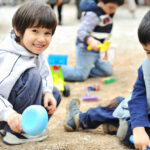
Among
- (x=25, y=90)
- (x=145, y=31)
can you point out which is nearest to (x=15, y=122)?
(x=25, y=90)

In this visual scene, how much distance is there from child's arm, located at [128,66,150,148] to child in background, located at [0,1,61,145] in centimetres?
40

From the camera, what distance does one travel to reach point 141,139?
1263 millimetres

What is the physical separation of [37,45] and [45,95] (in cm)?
25

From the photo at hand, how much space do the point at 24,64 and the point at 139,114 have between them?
1.90 feet

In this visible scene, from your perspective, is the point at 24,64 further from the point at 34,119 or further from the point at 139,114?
the point at 139,114

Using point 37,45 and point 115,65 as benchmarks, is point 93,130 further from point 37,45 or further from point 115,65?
point 115,65

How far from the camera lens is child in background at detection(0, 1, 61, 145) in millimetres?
1428

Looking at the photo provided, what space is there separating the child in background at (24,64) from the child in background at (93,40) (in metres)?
1.12

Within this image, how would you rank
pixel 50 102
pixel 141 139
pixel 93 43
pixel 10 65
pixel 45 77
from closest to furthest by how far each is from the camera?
1. pixel 141 139
2. pixel 10 65
3. pixel 50 102
4. pixel 45 77
5. pixel 93 43

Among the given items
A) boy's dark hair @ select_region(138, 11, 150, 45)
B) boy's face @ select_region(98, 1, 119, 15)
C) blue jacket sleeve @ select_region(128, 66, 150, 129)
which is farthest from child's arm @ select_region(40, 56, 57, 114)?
boy's face @ select_region(98, 1, 119, 15)

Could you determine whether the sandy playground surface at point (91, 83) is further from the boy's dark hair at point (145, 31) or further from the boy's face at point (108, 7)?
the boy's face at point (108, 7)

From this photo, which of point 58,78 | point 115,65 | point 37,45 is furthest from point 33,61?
point 115,65

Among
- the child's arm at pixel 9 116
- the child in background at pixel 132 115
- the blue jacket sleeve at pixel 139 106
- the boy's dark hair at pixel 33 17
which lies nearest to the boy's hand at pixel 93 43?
the child in background at pixel 132 115

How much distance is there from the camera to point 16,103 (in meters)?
1.46
